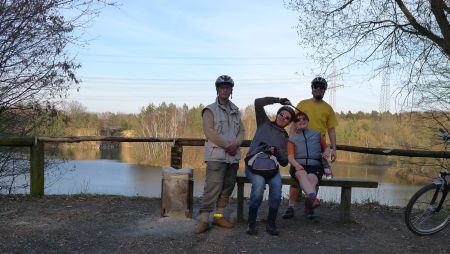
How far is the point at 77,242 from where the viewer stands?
487cm

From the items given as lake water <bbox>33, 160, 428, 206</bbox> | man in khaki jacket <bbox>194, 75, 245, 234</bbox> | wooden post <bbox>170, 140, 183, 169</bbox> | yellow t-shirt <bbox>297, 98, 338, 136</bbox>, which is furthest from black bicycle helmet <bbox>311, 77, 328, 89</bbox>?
lake water <bbox>33, 160, 428, 206</bbox>

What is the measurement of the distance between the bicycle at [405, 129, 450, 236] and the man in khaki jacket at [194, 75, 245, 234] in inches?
80.6

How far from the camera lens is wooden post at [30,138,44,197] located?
717 centimetres

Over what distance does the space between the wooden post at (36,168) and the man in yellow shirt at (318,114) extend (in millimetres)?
3797

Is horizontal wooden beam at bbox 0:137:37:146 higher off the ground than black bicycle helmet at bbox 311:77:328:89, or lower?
lower

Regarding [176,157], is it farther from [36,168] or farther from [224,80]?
[36,168]

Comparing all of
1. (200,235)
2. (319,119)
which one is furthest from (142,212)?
(319,119)

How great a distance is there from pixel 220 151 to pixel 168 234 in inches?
42.4

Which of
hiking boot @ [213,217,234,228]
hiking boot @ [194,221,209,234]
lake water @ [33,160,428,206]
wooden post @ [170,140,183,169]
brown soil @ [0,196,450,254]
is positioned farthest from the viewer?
lake water @ [33,160,428,206]

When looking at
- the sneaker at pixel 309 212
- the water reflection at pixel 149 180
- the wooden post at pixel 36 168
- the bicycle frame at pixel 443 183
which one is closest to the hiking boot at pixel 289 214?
the sneaker at pixel 309 212

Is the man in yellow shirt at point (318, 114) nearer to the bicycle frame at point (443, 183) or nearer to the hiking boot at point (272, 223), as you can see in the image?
the hiking boot at point (272, 223)

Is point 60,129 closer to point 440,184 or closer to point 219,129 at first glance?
point 219,129

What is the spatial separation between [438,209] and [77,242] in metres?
4.09

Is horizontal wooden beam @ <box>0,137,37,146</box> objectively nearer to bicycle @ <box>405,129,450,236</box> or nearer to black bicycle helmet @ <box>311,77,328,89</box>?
black bicycle helmet @ <box>311,77,328,89</box>
